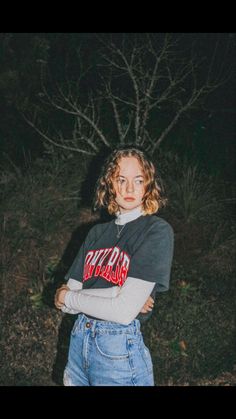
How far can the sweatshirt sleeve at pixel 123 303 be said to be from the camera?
2098 mm

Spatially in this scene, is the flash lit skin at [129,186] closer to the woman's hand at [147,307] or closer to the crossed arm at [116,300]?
the woman's hand at [147,307]

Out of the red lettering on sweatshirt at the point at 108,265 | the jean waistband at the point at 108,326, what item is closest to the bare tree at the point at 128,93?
the red lettering on sweatshirt at the point at 108,265

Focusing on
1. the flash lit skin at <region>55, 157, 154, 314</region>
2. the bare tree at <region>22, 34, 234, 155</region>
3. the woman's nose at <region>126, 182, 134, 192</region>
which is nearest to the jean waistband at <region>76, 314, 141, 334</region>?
the flash lit skin at <region>55, 157, 154, 314</region>

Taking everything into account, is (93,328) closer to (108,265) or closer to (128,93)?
(108,265)

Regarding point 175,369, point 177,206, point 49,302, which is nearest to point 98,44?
point 177,206

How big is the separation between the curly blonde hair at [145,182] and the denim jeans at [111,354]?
0.60 m

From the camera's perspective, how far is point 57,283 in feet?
18.3

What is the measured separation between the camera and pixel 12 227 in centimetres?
611

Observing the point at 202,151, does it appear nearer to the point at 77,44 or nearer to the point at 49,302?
the point at 77,44

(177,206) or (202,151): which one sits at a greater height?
(202,151)

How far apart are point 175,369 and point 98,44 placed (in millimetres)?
5986

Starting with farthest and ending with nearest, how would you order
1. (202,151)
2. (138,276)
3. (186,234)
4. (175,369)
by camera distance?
(202,151) → (186,234) → (175,369) → (138,276)

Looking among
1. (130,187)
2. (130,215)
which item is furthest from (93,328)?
(130,187)

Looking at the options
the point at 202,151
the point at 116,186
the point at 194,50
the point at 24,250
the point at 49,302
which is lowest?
the point at 49,302
